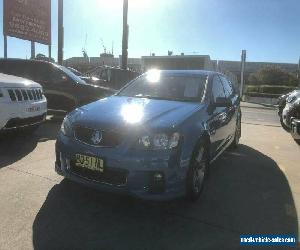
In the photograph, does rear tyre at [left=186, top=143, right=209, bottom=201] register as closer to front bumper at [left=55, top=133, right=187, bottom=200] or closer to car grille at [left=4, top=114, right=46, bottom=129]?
front bumper at [left=55, top=133, right=187, bottom=200]

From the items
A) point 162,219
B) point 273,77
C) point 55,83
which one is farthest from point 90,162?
point 273,77

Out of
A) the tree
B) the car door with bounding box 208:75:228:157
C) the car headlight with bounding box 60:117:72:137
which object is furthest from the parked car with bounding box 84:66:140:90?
the tree

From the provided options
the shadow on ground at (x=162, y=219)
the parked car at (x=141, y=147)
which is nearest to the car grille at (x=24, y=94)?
the parked car at (x=141, y=147)

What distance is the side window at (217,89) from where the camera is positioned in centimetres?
582

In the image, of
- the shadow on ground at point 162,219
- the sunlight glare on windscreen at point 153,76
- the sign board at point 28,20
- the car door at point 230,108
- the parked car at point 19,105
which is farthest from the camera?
the sign board at point 28,20

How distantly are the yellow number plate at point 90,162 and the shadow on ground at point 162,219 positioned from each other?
0.45m

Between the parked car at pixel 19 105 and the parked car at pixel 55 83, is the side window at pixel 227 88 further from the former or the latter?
the parked car at pixel 55 83

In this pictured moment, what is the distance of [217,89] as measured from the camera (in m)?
6.16

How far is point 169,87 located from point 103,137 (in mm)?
1899

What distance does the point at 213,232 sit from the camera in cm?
395

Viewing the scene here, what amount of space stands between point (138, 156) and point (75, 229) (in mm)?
935

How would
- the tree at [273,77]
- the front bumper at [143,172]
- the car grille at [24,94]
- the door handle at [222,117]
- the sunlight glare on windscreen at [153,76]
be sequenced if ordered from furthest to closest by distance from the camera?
1. the tree at [273,77]
2. the car grille at [24,94]
3. the sunlight glare on windscreen at [153,76]
4. the door handle at [222,117]
5. the front bumper at [143,172]

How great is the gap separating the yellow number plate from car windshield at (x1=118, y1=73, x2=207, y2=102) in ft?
5.63

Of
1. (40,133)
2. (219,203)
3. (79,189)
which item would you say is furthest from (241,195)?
(40,133)
